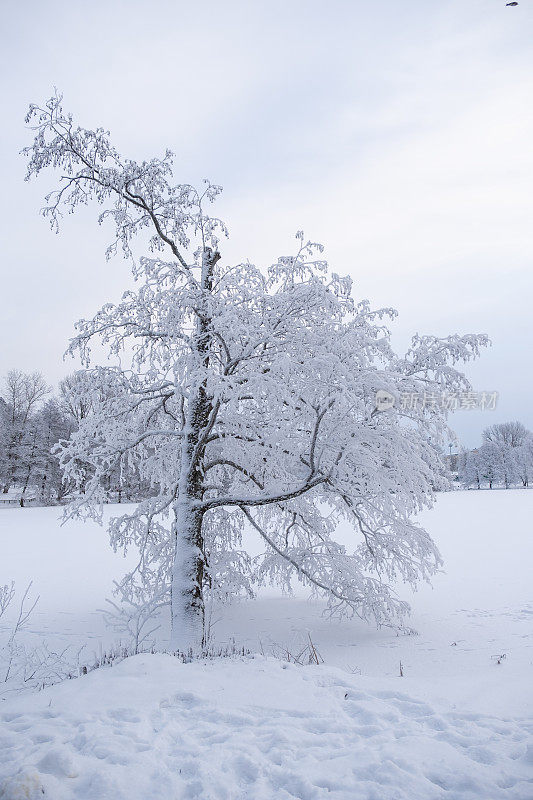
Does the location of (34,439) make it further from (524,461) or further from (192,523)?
(524,461)

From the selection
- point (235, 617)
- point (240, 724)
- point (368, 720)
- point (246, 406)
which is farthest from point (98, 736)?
point (235, 617)

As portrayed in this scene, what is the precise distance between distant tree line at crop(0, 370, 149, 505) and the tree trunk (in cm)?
3306

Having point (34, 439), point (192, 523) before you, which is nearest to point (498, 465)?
point (34, 439)

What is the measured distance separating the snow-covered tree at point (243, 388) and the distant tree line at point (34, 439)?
3246 cm

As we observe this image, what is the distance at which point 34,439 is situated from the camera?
146 ft

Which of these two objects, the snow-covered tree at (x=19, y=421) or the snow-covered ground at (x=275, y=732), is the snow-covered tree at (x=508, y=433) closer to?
the snow-covered tree at (x=19, y=421)

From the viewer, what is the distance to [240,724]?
3.85 m

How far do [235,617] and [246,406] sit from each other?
193 inches

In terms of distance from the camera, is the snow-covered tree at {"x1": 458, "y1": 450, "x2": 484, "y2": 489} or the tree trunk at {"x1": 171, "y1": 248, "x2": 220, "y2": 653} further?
the snow-covered tree at {"x1": 458, "y1": 450, "x2": 484, "y2": 489}

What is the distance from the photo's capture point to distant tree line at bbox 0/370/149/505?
1706 inches

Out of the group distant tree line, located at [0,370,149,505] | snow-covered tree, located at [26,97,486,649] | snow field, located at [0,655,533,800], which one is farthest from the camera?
distant tree line, located at [0,370,149,505]

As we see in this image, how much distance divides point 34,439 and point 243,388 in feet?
138

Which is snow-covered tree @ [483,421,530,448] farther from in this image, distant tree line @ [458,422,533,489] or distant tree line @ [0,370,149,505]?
distant tree line @ [0,370,149,505]

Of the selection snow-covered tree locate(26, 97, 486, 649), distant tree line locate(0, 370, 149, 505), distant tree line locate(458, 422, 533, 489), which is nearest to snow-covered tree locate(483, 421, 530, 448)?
distant tree line locate(458, 422, 533, 489)
